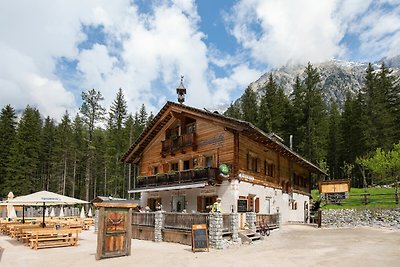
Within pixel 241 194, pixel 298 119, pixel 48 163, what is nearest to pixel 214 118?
pixel 241 194

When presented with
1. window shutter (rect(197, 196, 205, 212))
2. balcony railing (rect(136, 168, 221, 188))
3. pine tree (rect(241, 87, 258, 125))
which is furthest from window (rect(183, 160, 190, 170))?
pine tree (rect(241, 87, 258, 125))

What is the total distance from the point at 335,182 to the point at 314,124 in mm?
14477

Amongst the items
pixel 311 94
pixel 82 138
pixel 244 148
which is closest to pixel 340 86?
pixel 311 94

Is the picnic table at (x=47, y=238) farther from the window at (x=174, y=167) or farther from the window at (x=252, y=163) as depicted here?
the window at (x=252, y=163)

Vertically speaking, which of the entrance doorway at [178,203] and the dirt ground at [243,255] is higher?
the entrance doorway at [178,203]

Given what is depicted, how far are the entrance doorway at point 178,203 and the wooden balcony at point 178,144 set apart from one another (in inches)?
144

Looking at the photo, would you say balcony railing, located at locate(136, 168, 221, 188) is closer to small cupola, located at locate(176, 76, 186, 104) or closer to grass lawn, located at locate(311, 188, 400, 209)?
small cupola, located at locate(176, 76, 186, 104)

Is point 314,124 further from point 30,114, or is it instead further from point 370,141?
point 30,114

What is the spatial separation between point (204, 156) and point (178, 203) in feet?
14.2

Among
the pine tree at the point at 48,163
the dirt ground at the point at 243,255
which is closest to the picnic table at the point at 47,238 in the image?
the dirt ground at the point at 243,255

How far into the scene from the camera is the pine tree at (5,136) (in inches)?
1913

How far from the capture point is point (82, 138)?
187 ft

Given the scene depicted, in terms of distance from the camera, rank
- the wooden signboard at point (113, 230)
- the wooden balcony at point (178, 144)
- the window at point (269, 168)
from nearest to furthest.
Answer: the wooden signboard at point (113, 230), the wooden balcony at point (178, 144), the window at point (269, 168)

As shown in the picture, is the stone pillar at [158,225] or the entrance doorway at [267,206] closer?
the stone pillar at [158,225]
